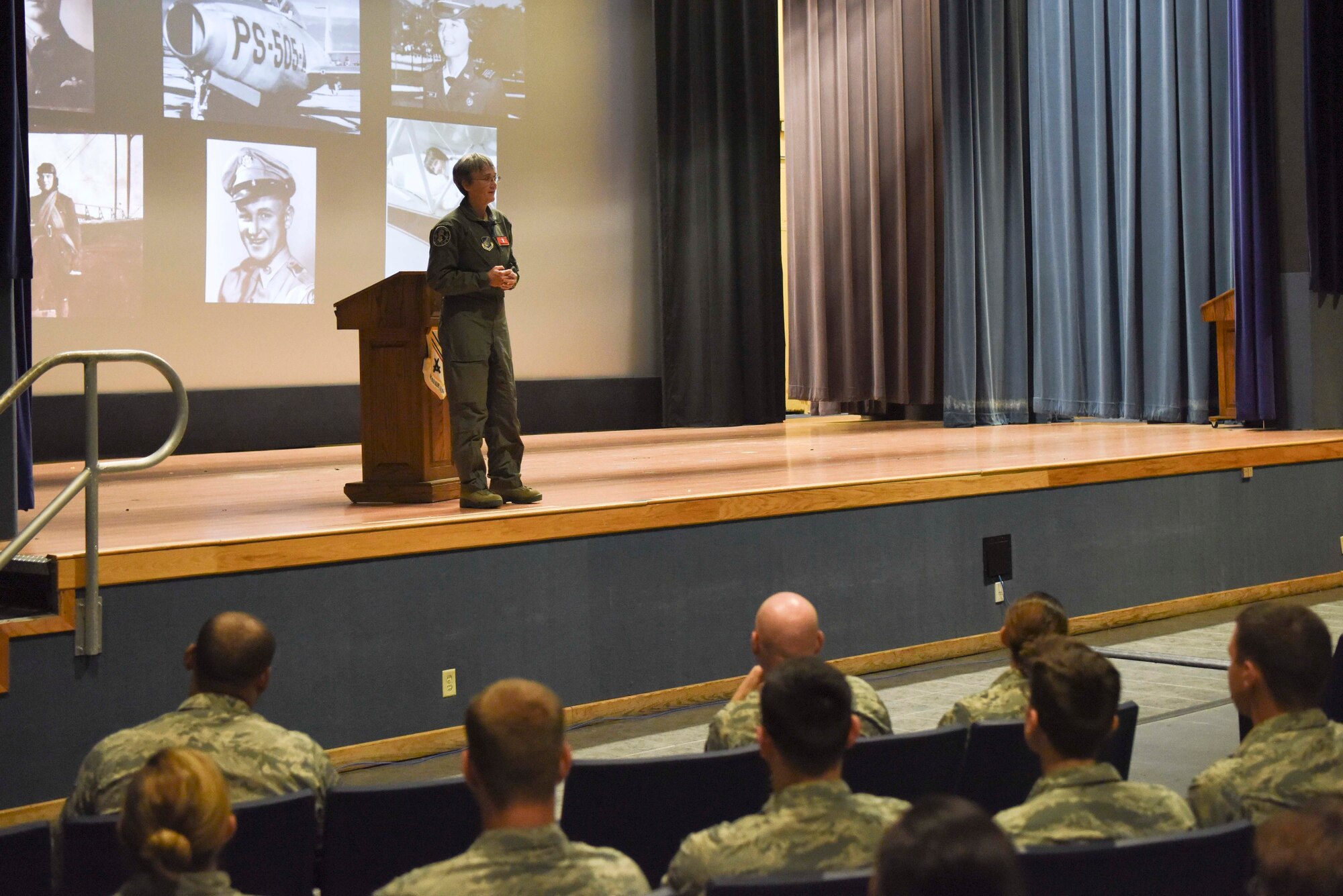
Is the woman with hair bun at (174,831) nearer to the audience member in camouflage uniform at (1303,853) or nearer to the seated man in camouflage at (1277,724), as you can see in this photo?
the audience member in camouflage uniform at (1303,853)

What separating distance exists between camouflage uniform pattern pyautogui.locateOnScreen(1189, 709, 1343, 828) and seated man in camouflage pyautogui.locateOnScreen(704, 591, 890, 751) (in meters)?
0.67

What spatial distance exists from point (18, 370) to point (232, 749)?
2.44m

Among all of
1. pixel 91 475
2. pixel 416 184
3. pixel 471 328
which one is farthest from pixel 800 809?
pixel 416 184

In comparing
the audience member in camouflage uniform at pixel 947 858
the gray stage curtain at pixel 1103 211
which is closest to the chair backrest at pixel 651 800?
the audience member in camouflage uniform at pixel 947 858

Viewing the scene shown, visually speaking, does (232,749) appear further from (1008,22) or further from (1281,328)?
(1008,22)

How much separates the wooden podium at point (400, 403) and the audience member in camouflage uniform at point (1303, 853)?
3694mm

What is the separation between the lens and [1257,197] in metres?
7.13

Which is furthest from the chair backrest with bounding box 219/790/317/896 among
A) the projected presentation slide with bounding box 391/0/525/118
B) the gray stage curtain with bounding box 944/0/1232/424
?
the gray stage curtain with bounding box 944/0/1232/424

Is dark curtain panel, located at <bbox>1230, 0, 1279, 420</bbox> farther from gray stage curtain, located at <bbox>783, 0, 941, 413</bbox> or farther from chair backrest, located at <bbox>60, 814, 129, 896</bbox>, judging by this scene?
chair backrest, located at <bbox>60, 814, 129, 896</bbox>

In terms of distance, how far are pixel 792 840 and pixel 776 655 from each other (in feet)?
2.90

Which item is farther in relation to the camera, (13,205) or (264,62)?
(264,62)

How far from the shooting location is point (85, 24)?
7285 millimetres

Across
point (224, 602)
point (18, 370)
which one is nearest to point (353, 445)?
point (18, 370)

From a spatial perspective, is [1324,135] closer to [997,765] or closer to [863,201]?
[863,201]
